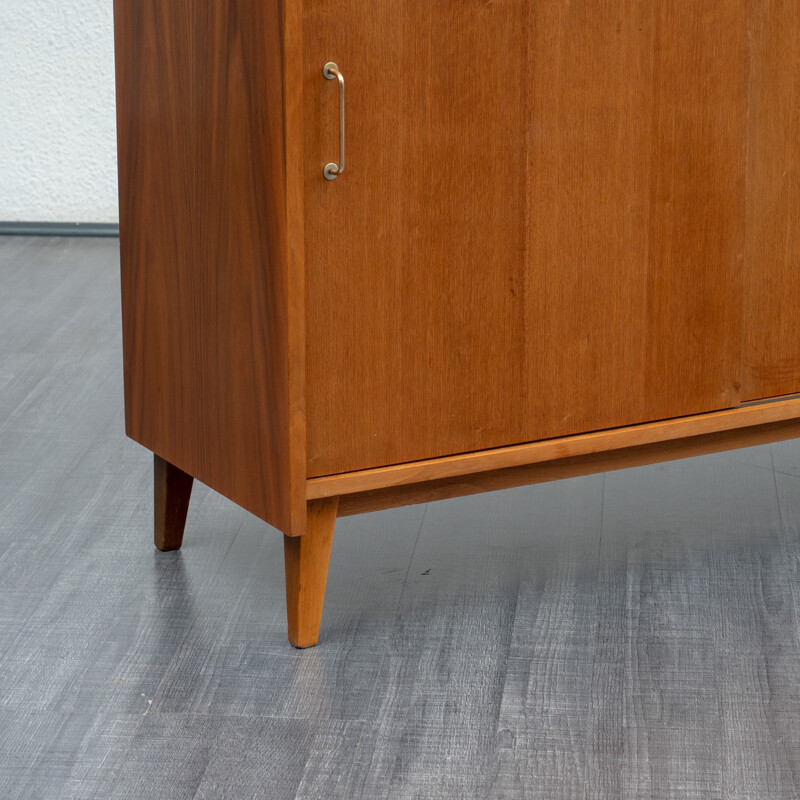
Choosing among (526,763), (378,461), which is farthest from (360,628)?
(526,763)

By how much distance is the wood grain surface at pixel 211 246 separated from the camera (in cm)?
142

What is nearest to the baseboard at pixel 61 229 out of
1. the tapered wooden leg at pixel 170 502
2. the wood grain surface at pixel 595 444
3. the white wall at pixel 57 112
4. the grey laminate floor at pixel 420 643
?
the white wall at pixel 57 112

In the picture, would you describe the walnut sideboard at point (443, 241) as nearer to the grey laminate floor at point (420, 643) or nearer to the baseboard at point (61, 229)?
the grey laminate floor at point (420, 643)

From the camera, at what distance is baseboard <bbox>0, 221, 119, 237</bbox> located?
413cm

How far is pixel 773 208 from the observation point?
1718mm

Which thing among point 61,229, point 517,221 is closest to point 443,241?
point 517,221

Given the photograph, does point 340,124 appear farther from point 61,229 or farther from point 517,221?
point 61,229

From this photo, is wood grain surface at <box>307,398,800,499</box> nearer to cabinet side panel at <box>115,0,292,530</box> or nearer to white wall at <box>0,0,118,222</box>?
cabinet side panel at <box>115,0,292,530</box>

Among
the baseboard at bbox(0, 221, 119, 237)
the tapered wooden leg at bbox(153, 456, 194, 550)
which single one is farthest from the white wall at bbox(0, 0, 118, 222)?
the tapered wooden leg at bbox(153, 456, 194, 550)

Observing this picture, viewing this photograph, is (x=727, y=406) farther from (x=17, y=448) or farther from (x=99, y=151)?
(x=99, y=151)

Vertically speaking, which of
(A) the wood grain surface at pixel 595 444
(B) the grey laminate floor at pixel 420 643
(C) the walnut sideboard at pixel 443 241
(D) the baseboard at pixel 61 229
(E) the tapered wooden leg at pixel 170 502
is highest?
(C) the walnut sideboard at pixel 443 241

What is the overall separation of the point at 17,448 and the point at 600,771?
134 centimetres

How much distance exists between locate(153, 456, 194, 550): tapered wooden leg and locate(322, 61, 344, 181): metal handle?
0.59 meters

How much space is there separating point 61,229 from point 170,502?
A: 253 cm
